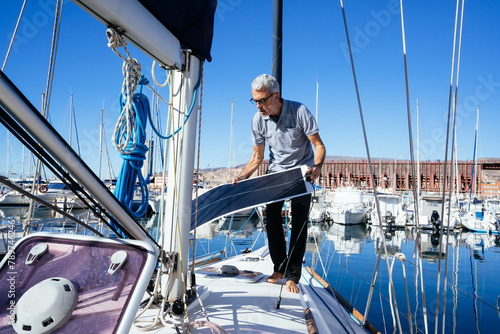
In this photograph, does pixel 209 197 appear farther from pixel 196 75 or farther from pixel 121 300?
pixel 121 300

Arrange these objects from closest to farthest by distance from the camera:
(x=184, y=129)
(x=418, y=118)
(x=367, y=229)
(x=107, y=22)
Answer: (x=107, y=22) < (x=184, y=129) < (x=418, y=118) < (x=367, y=229)

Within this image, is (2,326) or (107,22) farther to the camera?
(107,22)

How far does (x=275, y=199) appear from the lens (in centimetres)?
237

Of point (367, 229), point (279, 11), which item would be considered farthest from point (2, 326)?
point (367, 229)

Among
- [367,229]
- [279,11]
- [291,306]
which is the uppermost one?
[279,11]

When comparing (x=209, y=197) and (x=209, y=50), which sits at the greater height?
(x=209, y=50)

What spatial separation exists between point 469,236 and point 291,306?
1974 centimetres

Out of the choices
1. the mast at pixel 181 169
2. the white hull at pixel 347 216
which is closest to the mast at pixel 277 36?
the mast at pixel 181 169

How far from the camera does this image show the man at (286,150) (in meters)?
2.38

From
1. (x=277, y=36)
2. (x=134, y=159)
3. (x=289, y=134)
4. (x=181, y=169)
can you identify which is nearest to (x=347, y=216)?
(x=277, y=36)

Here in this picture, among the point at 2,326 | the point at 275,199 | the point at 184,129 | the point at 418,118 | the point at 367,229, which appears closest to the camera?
the point at 2,326

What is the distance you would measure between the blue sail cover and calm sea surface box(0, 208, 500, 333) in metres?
1.49

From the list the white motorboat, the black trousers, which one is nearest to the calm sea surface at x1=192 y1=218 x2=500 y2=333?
the black trousers

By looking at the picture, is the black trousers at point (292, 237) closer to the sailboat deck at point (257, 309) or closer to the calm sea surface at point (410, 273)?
the sailboat deck at point (257, 309)
